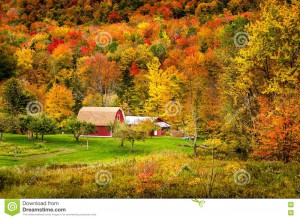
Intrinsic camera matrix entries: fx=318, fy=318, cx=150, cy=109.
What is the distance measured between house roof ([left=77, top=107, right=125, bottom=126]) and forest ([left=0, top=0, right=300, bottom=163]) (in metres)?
0.41

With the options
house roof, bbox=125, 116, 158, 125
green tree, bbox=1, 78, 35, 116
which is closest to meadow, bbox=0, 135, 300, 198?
house roof, bbox=125, 116, 158, 125

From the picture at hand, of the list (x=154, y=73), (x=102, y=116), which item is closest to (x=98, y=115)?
(x=102, y=116)

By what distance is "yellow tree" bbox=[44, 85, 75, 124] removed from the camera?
1290 centimetres

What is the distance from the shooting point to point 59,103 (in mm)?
14594

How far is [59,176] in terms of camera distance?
354 inches

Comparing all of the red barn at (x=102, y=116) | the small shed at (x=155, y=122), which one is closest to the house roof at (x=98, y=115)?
the red barn at (x=102, y=116)

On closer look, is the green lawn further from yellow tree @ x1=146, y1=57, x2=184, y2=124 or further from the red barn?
yellow tree @ x1=146, y1=57, x2=184, y2=124

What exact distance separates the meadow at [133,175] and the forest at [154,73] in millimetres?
1280

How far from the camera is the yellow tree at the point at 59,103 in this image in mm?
12896

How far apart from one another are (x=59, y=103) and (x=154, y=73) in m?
5.19

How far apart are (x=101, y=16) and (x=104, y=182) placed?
22.5 ft

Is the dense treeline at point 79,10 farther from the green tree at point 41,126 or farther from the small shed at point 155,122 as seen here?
the green tree at point 41,126
